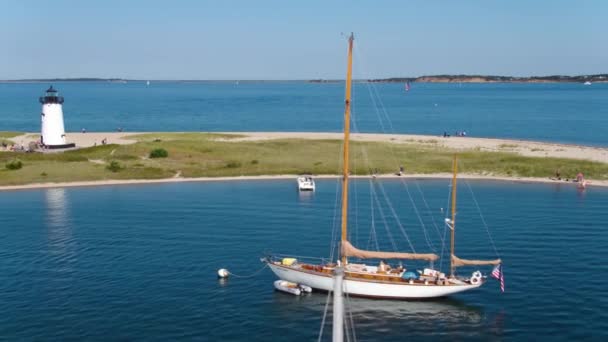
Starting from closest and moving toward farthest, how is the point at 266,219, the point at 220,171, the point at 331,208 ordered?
the point at 266,219 → the point at 331,208 → the point at 220,171

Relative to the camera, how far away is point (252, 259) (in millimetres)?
63281

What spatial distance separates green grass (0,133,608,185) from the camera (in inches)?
4269

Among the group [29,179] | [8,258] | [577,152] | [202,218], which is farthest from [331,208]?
[577,152]

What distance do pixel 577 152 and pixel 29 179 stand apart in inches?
3999

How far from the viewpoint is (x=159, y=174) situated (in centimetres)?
10869

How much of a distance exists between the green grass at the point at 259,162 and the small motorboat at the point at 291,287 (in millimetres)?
54691

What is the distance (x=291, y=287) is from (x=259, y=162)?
6508cm

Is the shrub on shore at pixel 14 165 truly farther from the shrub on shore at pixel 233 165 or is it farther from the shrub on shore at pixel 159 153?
the shrub on shore at pixel 233 165

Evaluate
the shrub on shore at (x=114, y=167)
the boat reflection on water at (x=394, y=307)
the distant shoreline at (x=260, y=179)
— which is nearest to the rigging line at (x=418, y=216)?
the distant shoreline at (x=260, y=179)

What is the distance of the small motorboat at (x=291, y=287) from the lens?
54.3m

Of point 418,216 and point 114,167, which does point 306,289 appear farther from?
point 114,167

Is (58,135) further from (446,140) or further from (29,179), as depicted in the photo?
(446,140)

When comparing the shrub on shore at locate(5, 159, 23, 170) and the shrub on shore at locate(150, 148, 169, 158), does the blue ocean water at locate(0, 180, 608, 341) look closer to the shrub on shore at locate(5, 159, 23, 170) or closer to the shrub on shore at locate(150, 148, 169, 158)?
the shrub on shore at locate(5, 159, 23, 170)

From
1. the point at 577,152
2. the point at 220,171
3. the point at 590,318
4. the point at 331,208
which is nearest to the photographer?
the point at 590,318
